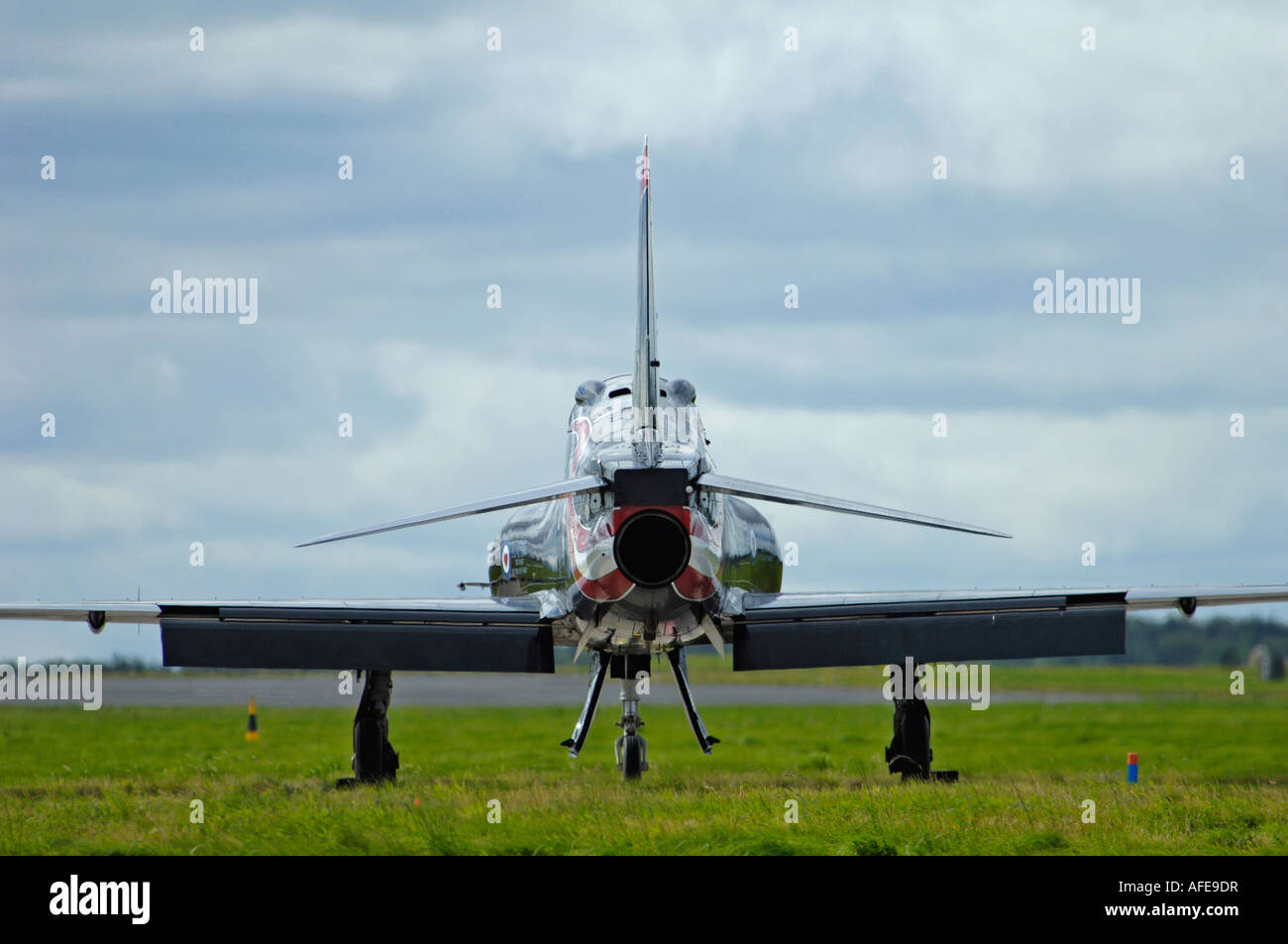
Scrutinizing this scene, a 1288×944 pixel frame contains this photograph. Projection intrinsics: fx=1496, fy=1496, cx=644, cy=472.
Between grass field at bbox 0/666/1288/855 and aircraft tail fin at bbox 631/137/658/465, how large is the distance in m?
3.85

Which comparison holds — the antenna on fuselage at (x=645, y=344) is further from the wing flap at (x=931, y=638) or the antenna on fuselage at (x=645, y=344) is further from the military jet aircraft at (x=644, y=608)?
the wing flap at (x=931, y=638)

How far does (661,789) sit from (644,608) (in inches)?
113

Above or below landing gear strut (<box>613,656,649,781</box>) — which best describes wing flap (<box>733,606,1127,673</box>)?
above

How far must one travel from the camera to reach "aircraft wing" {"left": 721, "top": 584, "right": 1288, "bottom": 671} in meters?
15.3

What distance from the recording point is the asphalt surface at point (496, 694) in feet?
151

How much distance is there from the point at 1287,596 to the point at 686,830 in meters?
7.92

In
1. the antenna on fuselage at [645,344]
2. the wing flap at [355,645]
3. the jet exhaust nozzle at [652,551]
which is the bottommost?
the wing flap at [355,645]

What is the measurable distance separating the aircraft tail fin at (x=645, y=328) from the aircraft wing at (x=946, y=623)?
2622 mm

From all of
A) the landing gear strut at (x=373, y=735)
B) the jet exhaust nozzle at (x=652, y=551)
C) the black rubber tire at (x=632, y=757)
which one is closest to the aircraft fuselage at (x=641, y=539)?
the jet exhaust nozzle at (x=652, y=551)

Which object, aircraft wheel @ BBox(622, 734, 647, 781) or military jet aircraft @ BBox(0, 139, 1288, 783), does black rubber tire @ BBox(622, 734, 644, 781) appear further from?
military jet aircraft @ BBox(0, 139, 1288, 783)

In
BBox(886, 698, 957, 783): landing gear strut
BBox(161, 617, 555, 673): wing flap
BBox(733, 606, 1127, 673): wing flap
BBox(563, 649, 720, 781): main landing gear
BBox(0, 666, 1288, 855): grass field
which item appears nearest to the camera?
BBox(0, 666, 1288, 855): grass field

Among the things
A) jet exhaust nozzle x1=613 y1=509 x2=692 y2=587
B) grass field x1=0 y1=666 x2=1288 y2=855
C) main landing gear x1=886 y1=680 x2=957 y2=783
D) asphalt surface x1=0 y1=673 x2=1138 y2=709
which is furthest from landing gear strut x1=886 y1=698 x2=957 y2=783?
asphalt surface x1=0 y1=673 x2=1138 y2=709
